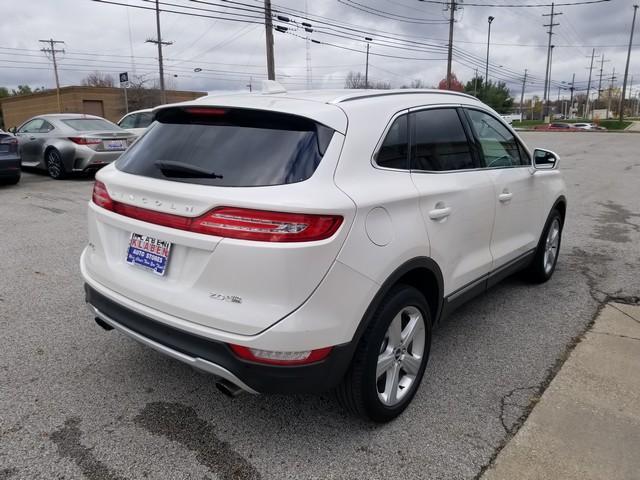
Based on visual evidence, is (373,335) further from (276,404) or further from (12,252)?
(12,252)

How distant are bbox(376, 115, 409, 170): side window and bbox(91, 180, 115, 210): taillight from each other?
1467 millimetres

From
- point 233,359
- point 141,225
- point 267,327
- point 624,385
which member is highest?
point 141,225

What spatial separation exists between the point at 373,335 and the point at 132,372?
5.49 ft

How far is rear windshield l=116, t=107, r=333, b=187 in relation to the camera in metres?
2.38

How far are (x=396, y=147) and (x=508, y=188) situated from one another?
144cm

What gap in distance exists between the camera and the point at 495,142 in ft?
13.3

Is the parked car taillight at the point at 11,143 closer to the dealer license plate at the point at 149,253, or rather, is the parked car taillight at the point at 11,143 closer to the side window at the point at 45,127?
the side window at the point at 45,127

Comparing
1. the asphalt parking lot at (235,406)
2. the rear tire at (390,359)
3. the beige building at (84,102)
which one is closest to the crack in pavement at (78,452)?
the asphalt parking lot at (235,406)

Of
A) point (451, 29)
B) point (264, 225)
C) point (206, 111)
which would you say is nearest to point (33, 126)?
point (206, 111)

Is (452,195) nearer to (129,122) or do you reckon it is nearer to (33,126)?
(33,126)

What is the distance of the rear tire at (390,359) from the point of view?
2.54m

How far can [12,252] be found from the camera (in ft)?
19.3

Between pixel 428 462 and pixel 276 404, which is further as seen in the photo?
pixel 276 404

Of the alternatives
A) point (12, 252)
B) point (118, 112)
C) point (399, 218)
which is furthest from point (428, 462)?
point (118, 112)
